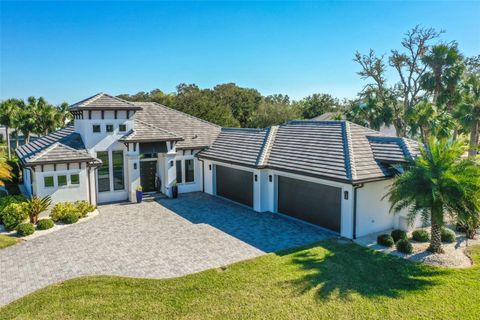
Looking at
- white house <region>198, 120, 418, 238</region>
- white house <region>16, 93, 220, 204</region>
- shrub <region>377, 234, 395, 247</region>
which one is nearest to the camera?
shrub <region>377, 234, 395, 247</region>

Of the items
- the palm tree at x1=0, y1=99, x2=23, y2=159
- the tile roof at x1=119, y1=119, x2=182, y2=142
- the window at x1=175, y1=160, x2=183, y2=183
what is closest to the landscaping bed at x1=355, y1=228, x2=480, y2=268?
the window at x1=175, y1=160, x2=183, y2=183

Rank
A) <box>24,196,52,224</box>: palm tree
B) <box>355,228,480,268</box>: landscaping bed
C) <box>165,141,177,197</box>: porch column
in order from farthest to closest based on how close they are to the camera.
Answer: <box>165,141,177,197</box>: porch column, <box>24,196,52,224</box>: palm tree, <box>355,228,480,268</box>: landscaping bed

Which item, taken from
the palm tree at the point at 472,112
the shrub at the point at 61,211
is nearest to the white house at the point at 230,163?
the shrub at the point at 61,211

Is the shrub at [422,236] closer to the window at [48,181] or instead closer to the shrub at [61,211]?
the shrub at [61,211]

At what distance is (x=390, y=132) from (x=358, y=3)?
31241 mm

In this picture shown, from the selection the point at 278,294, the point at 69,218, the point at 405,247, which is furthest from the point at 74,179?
the point at 405,247

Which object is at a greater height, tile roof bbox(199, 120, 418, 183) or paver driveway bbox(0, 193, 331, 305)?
tile roof bbox(199, 120, 418, 183)

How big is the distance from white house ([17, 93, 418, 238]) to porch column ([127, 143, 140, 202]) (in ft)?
0.22

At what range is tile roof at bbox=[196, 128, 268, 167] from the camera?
21.5m

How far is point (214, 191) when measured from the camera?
2503cm

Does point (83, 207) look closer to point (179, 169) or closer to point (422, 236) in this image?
point (179, 169)

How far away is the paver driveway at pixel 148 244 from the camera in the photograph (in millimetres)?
12555

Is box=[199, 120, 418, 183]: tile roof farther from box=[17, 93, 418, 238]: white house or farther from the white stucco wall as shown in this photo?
the white stucco wall

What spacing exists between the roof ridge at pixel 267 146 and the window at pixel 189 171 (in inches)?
260
